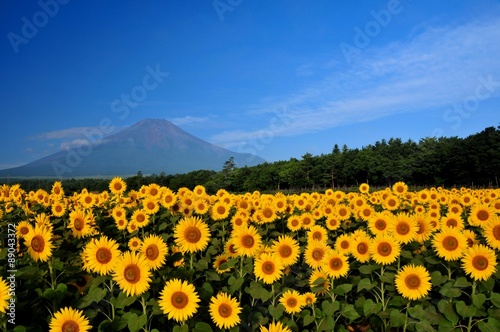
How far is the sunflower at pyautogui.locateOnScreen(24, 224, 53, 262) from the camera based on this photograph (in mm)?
4162

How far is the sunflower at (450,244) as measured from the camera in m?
5.03

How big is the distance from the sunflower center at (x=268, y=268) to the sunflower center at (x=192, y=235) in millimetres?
999

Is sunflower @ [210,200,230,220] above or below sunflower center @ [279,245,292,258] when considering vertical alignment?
above

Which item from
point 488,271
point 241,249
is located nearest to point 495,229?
point 488,271

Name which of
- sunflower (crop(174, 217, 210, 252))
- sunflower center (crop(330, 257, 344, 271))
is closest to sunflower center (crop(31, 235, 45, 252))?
sunflower (crop(174, 217, 210, 252))

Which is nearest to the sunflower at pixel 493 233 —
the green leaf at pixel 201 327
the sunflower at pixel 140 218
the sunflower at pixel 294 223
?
the green leaf at pixel 201 327

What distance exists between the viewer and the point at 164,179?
115 metres

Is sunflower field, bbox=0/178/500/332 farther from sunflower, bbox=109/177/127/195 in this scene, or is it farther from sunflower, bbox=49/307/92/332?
sunflower, bbox=109/177/127/195

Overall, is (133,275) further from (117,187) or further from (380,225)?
(117,187)

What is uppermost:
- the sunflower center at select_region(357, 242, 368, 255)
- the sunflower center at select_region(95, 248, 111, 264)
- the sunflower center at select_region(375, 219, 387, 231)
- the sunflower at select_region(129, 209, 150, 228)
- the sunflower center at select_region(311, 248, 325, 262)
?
the sunflower at select_region(129, 209, 150, 228)

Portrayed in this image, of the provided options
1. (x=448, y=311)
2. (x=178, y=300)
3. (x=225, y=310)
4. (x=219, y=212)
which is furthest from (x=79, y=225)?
(x=448, y=311)

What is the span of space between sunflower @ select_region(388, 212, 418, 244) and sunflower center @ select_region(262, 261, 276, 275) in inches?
78.7

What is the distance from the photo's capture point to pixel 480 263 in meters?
4.70

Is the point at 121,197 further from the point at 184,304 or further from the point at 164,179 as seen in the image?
the point at 164,179
